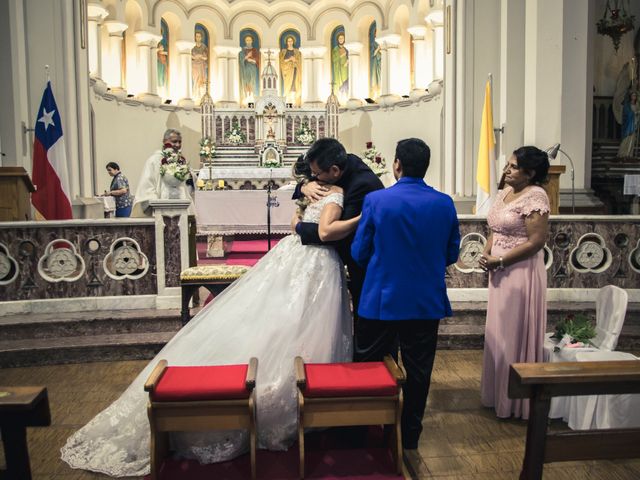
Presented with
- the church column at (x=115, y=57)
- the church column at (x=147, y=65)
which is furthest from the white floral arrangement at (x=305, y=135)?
the church column at (x=115, y=57)

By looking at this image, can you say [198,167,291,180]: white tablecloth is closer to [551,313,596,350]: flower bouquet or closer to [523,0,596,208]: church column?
[523,0,596,208]: church column

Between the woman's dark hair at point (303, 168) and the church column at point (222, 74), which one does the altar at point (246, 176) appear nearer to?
the church column at point (222, 74)

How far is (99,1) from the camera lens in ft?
37.8

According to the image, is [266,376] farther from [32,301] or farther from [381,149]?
[381,149]

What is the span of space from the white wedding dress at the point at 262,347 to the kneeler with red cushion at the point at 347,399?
0.26 m

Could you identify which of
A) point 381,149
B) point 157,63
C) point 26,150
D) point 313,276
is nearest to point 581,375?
point 313,276

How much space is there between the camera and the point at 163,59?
47.6ft

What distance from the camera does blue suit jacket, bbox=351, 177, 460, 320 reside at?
2.85 meters

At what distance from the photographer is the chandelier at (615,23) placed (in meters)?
8.50

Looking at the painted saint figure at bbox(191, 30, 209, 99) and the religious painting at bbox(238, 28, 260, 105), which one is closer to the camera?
the painted saint figure at bbox(191, 30, 209, 99)

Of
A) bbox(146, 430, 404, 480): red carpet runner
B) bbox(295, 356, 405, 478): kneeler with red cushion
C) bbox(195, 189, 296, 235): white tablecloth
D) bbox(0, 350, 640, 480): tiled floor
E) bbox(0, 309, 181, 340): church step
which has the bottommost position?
bbox(0, 350, 640, 480): tiled floor

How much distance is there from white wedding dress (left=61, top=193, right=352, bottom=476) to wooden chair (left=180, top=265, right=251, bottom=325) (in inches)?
61.7

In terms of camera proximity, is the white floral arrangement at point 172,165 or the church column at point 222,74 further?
the church column at point 222,74

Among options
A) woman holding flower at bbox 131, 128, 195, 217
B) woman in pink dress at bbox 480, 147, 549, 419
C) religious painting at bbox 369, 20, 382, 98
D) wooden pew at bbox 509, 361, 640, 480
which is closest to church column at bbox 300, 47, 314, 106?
religious painting at bbox 369, 20, 382, 98
